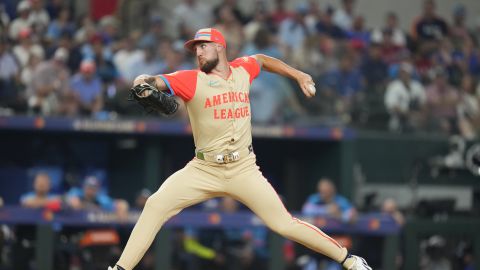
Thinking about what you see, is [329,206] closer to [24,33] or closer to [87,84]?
[87,84]

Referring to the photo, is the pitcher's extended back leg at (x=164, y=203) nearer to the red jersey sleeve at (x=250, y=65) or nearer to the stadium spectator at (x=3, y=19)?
the red jersey sleeve at (x=250, y=65)

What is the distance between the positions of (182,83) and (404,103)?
7.65m

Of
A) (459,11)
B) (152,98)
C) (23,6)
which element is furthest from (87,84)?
(459,11)

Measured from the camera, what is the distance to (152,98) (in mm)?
6875

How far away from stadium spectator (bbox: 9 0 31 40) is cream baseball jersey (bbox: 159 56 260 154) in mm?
7226

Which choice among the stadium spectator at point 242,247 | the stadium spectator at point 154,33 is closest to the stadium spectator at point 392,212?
the stadium spectator at point 242,247

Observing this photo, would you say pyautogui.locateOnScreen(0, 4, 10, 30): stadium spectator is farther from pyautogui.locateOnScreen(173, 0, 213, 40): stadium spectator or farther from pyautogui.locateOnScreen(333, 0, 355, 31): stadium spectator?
pyautogui.locateOnScreen(333, 0, 355, 31): stadium spectator

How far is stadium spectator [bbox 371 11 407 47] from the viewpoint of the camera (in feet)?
54.5

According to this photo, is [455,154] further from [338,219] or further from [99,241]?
[99,241]

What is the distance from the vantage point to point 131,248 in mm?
7309

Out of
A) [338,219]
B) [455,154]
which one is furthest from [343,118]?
[338,219]

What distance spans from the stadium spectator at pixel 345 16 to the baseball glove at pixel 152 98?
9.80 meters

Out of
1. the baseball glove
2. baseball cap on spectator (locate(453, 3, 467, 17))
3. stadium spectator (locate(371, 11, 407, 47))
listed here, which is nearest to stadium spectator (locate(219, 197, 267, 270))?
the baseball glove

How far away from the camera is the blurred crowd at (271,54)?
1277 cm
